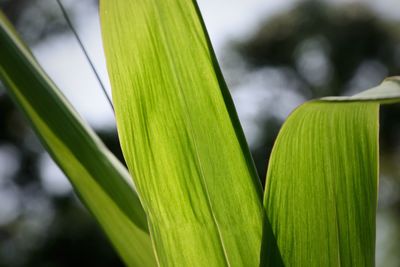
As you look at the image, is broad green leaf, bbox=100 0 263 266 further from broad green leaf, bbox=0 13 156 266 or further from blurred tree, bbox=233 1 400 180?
blurred tree, bbox=233 1 400 180

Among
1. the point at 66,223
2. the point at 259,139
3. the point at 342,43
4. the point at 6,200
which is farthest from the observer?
the point at 342,43

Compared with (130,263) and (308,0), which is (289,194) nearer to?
(130,263)

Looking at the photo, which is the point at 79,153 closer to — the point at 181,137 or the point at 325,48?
the point at 181,137

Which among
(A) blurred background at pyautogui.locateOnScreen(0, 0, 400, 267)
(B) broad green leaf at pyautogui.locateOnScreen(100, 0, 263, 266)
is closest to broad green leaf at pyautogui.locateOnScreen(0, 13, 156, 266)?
(B) broad green leaf at pyautogui.locateOnScreen(100, 0, 263, 266)

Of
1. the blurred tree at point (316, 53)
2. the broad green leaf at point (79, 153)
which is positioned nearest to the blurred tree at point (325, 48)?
the blurred tree at point (316, 53)

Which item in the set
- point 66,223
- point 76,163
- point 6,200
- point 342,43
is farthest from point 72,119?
point 342,43

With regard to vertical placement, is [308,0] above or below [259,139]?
above

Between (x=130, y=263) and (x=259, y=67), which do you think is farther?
(x=259, y=67)
